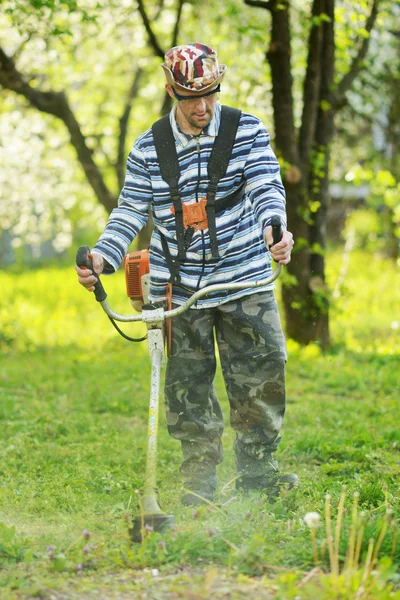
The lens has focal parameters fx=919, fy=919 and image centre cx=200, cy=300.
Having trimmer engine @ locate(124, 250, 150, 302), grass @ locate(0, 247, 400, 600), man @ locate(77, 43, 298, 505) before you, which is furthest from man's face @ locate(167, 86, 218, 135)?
grass @ locate(0, 247, 400, 600)

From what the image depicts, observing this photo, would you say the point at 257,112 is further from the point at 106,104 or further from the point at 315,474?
the point at 315,474

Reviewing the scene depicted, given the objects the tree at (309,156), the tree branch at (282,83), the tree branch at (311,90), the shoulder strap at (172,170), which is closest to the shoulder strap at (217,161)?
the shoulder strap at (172,170)

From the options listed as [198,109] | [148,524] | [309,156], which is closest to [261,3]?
[309,156]

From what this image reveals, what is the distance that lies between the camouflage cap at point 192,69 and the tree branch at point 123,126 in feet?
24.7

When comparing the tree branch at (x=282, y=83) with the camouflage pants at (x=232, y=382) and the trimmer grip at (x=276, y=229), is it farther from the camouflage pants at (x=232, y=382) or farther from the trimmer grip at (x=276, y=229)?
the trimmer grip at (x=276, y=229)

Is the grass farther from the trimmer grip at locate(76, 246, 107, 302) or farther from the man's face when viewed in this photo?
the man's face

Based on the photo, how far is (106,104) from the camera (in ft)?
49.1

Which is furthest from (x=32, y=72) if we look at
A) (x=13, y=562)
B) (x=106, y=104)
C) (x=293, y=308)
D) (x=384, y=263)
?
(x=13, y=562)

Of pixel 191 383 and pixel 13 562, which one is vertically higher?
pixel 191 383

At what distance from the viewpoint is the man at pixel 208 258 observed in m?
4.21

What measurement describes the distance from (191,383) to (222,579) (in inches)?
62.7

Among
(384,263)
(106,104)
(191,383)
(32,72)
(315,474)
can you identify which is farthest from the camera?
(384,263)

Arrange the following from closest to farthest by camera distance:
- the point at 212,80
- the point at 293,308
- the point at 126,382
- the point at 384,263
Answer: the point at 212,80 < the point at 126,382 < the point at 293,308 < the point at 384,263

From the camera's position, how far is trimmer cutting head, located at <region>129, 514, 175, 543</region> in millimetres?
3395
